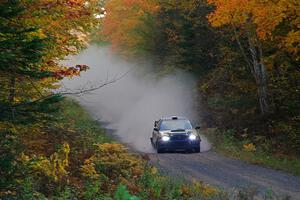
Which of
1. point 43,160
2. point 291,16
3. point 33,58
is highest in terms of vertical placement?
point 291,16

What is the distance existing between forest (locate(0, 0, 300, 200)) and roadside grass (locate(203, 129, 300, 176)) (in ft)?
0.57

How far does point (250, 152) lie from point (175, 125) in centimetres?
380

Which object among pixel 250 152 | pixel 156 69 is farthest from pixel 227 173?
pixel 156 69

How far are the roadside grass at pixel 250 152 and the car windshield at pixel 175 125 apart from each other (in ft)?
6.13

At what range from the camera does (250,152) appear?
21.9m

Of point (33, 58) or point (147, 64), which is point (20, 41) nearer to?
point (33, 58)

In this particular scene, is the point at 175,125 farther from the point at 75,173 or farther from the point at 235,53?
the point at 75,173

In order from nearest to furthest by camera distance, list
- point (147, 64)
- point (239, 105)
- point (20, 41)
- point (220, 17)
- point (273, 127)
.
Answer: point (20, 41)
point (220, 17)
point (273, 127)
point (239, 105)
point (147, 64)

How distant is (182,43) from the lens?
34.2 meters

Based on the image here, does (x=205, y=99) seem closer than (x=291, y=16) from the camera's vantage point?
No

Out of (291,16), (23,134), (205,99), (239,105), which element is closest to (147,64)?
(205,99)

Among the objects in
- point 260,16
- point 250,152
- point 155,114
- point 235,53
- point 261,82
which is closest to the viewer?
point 260,16

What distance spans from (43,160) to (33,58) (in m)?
2.55

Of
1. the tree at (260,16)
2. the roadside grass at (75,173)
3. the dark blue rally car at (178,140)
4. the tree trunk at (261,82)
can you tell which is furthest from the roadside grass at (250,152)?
the roadside grass at (75,173)
